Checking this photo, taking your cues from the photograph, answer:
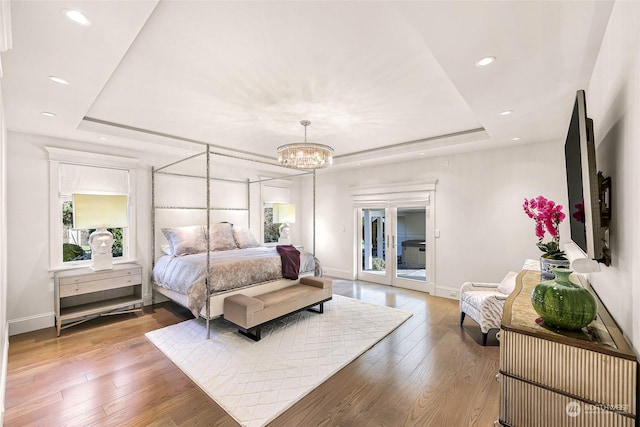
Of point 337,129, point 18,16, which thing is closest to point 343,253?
point 337,129

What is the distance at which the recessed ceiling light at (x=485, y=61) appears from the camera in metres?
1.86

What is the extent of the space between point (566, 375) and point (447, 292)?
12.9 ft

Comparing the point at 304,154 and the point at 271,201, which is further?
the point at 271,201

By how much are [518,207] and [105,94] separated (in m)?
5.44

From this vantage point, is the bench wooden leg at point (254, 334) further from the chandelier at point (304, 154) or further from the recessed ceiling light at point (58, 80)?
the recessed ceiling light at point (58, 80)

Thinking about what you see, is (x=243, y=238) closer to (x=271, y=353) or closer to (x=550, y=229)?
(x=271, y=353)

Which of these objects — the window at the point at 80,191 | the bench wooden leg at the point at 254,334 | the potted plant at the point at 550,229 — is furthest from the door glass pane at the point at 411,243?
the window at the point at 80,191

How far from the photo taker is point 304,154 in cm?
342

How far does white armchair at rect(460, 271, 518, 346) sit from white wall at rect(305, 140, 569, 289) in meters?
1.00

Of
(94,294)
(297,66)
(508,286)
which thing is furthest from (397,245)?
(94,294)

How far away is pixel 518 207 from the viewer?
418 cm

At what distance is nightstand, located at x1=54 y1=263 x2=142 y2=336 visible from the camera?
11.3 feet

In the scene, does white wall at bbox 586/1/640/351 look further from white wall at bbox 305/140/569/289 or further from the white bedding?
the white bedding

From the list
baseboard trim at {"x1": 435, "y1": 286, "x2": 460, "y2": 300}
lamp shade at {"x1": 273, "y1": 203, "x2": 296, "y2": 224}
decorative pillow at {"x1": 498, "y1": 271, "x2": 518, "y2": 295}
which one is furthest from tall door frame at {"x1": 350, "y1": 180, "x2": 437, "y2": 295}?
decorative pillow at {"x1": 498, "y1": 271, "x2": 518, "y2": 295}
